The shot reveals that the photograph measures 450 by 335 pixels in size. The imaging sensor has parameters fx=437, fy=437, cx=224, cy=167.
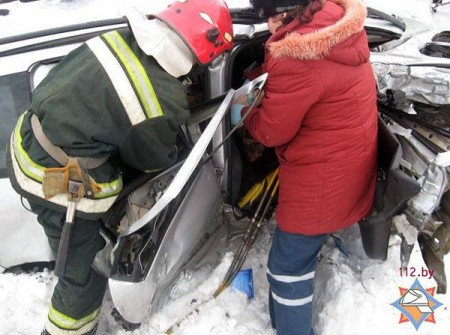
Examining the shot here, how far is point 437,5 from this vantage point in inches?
118

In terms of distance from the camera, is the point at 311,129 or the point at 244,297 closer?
the point at 311,129

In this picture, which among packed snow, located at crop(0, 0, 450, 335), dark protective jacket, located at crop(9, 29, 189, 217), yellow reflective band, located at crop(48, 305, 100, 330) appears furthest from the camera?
packed snow, located at crop(0, 0, 450, 335)

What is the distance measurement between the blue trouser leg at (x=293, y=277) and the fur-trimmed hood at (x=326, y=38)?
88 centimetres

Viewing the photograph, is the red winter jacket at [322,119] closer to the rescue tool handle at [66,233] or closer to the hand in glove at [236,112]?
the hand in glove at [236,112]

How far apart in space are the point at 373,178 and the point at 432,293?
0.80 metres

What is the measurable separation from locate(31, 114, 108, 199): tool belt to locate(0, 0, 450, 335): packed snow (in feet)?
2.05

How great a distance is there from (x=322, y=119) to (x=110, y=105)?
874mm

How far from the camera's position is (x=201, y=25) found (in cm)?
171

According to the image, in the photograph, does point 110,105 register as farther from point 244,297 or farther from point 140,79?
point 244,297

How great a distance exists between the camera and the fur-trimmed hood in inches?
64.3

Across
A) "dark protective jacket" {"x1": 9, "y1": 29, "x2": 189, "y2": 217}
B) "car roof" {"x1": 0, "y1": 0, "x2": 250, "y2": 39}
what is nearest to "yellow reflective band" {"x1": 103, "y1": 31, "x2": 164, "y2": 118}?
"dark protective jacket" {"x1": 9, "y1": 29, "x2": 189, "y2": 217}

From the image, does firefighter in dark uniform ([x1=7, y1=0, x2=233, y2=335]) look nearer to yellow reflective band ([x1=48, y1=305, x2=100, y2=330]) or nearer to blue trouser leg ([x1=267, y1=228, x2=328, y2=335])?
yellow reflective band ([x1=48, y1=305, x2=100, y2=330])

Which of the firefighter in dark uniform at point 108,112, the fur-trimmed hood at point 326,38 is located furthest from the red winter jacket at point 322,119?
the firefighter in dark uniform at point 108,112

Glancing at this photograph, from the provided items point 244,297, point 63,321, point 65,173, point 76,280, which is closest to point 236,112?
point 65,173
